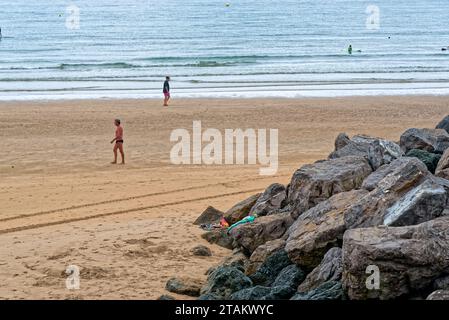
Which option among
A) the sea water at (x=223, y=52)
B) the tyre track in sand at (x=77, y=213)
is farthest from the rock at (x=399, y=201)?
the sea water at (x=223, y=52)

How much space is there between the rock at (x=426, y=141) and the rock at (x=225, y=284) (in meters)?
4.67

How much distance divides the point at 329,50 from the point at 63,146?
41.9 meters

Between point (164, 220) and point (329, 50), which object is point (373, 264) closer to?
point (164, 220)

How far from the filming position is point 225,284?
10.5 metres

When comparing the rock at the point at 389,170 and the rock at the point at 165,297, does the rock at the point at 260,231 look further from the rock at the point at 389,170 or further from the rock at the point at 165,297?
the rock at the point at 165,297

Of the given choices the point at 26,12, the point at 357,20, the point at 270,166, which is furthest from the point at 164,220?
the point at 26,12

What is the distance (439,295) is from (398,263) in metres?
0.65

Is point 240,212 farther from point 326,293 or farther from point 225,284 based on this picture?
point 326,293

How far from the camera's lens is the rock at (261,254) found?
11.2 m

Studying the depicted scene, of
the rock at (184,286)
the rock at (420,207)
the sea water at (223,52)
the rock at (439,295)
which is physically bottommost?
the rock at (184,286)

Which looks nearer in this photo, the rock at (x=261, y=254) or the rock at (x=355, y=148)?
the rock at (x=261, y=254)

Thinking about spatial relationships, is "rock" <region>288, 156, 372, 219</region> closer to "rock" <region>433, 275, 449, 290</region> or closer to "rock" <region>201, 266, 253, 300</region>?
"rock" <region>201, 266, 253, 300</region>

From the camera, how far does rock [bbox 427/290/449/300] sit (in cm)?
821

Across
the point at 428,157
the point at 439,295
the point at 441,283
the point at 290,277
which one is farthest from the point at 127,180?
the point at 439,295
